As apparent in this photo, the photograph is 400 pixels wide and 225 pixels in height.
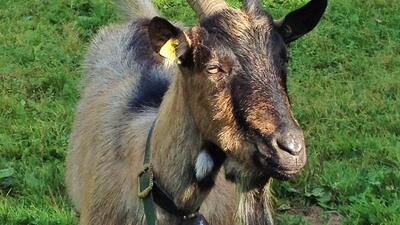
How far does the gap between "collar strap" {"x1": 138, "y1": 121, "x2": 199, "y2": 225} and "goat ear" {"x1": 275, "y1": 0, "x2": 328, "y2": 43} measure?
0.83m

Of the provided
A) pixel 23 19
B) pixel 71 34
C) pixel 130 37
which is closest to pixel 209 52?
pixel 130 37

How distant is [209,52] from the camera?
3295 millimetres

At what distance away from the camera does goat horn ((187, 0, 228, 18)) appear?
3521 millimetres

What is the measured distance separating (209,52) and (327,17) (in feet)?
19.2

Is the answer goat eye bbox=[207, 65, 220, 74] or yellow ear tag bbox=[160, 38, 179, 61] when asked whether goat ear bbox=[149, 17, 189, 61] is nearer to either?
yellow ear tag bbox=[160, 38, 179, 61]

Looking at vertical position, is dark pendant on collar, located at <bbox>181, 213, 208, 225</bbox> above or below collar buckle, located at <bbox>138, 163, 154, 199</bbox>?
below

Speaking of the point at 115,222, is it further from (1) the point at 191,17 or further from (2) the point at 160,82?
(1) the point at 191,17

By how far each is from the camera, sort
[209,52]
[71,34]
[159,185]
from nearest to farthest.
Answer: [209,52] → [159,185] → [71,34]

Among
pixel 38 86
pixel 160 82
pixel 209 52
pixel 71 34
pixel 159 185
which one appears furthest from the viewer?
pixel 71 34

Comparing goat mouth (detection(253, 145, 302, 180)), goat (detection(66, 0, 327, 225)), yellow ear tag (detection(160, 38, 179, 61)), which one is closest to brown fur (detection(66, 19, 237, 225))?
goat (detection(66, 0, 327, 225))

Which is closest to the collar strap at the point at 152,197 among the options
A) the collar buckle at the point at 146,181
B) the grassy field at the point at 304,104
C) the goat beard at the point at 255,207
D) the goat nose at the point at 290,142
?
the collar buckle at the point at 146,181

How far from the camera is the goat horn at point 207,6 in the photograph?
11.6ft

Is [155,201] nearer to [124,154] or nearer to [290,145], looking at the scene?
[124,154]

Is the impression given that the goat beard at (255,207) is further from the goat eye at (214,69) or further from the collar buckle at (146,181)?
the goat eye at (214,69)
